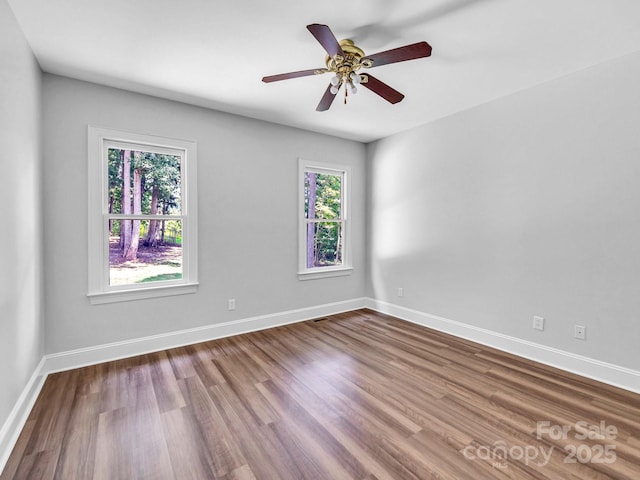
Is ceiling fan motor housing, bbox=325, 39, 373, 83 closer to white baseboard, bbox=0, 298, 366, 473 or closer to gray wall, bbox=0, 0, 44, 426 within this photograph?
gray wall, bbox=0, 0, 44, 426

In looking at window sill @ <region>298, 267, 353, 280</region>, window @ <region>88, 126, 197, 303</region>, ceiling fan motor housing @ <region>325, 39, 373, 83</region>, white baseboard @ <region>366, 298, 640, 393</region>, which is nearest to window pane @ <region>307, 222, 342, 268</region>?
window sill @ <region>298, 267, 353, 280</region>

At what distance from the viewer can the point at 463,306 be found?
3.51 m

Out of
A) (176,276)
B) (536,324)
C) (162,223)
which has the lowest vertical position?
(536,324)

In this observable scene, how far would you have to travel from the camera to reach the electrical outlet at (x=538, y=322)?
9.37ft

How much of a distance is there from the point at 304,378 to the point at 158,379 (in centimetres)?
122

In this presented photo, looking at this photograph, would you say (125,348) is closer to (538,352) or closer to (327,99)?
(327,99)

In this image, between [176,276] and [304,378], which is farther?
[176,276]

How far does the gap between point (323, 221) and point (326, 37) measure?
9.45 feet

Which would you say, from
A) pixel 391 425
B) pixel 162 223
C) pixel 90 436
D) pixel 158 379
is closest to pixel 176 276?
pixel 162 223

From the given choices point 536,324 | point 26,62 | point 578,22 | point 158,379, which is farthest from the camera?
point 536,324

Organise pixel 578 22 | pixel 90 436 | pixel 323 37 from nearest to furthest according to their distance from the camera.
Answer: pixel 323 37 < pixel 90 436 < pixel 578 22

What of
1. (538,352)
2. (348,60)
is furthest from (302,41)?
(538,352)

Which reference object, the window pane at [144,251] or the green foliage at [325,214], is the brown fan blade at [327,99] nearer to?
the green foliage at [325,214]

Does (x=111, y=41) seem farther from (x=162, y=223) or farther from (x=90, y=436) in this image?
(x=90, y=436)
